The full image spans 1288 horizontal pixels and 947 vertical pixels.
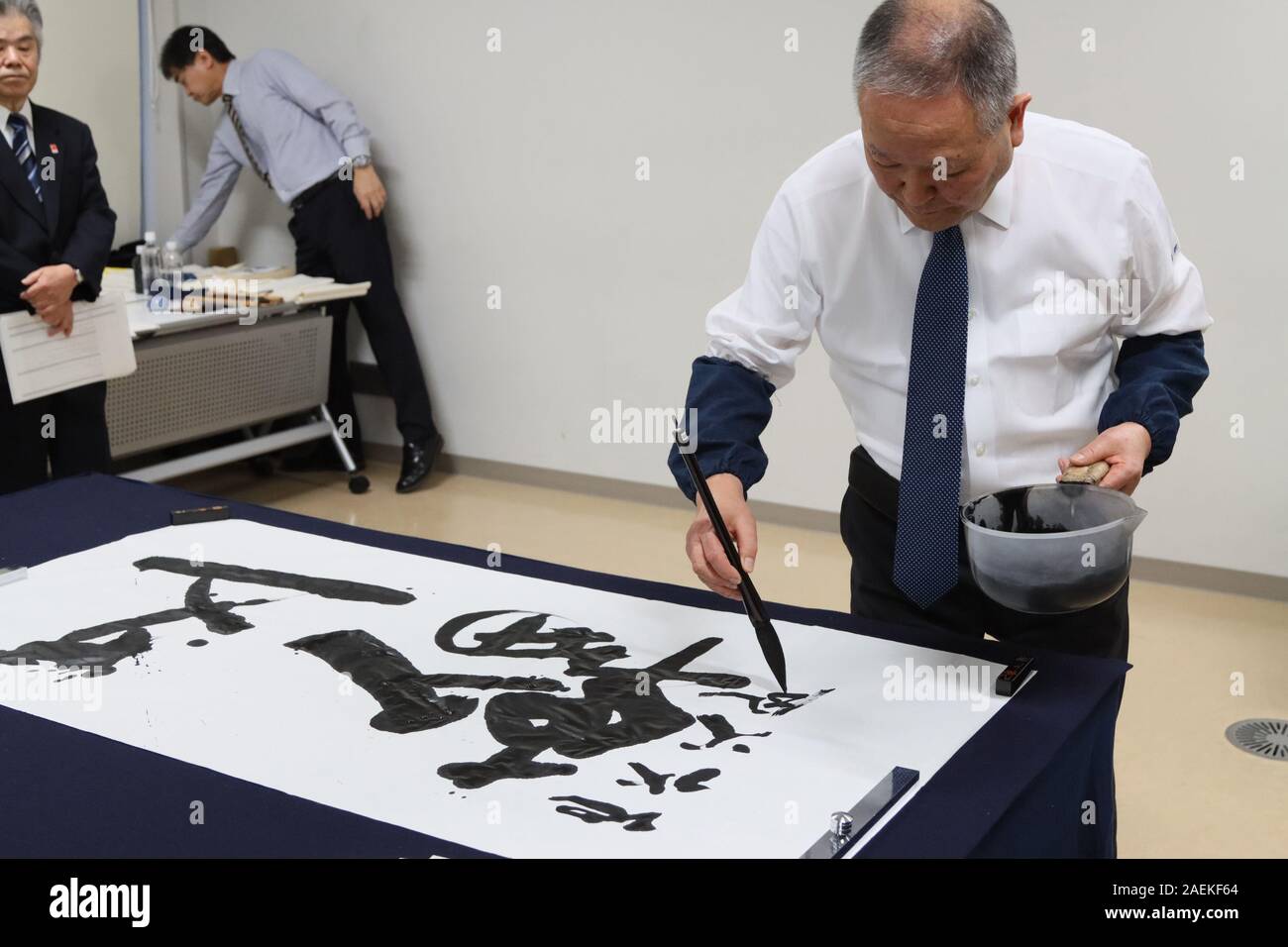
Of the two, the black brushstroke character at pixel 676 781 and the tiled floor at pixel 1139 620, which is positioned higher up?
the black brushstroke character at pixel 676 781

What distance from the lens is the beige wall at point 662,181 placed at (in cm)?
357

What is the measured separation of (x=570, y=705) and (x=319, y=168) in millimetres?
3532

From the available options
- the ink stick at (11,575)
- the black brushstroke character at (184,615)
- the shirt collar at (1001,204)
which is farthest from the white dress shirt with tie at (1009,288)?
the ink stick at (11,575)

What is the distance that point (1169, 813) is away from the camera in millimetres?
2639

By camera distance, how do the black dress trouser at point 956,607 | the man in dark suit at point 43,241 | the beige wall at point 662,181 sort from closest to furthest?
the black dress trouser at point 956,607 → the man in dark suit at point 43,241 → the beige wall at point 662,181

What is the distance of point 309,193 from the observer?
185 inches

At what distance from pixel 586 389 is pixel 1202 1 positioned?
2155 mm

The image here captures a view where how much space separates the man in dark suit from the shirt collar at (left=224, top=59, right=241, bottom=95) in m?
1.38

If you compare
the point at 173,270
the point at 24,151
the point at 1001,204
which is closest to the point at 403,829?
the point at 1001,204

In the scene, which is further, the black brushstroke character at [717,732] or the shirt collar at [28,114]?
the shirt collar at [28,114]

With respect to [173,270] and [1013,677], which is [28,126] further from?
[1013,677]

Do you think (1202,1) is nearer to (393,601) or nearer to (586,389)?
(586,389)

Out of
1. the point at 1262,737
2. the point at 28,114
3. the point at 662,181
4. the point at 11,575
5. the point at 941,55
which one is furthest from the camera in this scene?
the point at 662,181

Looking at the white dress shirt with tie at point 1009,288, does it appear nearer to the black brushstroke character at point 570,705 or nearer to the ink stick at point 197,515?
the black brushstroke character at point 570,705
